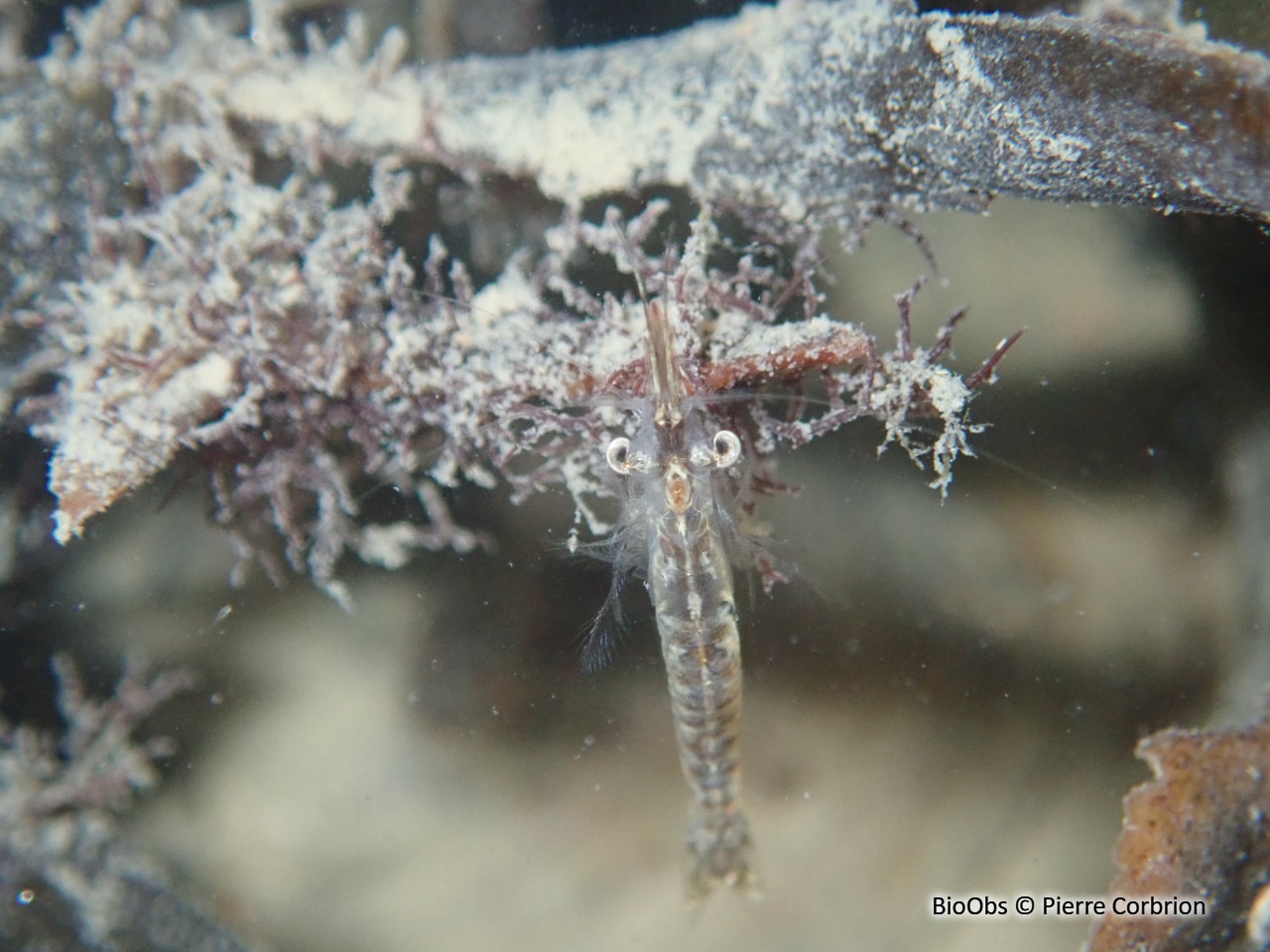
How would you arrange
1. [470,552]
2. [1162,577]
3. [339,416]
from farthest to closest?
1. [470,552]
2. [1162,577]
3. [339,416]

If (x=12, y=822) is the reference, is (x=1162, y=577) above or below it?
above

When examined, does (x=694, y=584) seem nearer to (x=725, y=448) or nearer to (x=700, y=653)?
(x=700, y=653)

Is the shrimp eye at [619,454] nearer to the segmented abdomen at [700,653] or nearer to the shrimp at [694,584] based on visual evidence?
the shrimp at [694,584]

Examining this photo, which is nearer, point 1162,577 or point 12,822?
point 1162,577

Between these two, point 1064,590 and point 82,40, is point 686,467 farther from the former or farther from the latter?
point 82,40

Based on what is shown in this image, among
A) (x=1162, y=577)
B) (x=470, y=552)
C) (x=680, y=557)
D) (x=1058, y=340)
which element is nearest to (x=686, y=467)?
(x=680, y=557)

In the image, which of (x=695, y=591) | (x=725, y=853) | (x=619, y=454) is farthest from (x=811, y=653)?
(x=619, y=454)

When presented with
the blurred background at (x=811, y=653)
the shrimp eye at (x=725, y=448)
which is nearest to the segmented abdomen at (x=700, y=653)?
the blurred background at (x=811, y=653)

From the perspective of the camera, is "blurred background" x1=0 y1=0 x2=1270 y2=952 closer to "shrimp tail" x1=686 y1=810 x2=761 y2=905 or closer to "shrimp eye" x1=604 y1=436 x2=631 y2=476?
"shrimp tail" x1=686 y1=810 x2=761 y2=905
